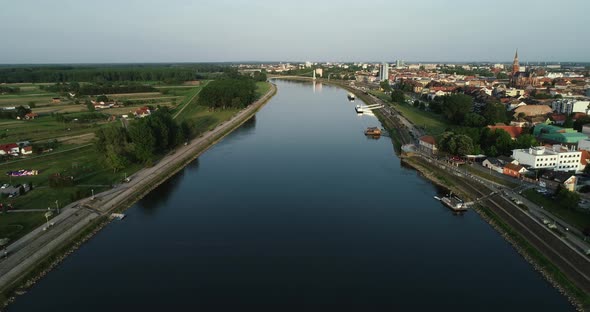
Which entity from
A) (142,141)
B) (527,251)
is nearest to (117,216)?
(142,141)

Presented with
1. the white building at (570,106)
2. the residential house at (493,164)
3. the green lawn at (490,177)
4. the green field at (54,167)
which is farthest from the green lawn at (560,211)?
the white building at (570,106)

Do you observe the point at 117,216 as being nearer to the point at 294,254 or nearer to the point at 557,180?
the point at 294,254

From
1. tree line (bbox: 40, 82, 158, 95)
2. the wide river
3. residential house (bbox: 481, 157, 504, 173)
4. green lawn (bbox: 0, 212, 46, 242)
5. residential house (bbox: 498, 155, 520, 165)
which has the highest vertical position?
tree line (bbox: 40, 82, 158, 95)

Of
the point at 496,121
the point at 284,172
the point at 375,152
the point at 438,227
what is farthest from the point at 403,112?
the point at 438,227

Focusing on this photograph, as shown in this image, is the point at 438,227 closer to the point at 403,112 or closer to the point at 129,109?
the point at 403,112

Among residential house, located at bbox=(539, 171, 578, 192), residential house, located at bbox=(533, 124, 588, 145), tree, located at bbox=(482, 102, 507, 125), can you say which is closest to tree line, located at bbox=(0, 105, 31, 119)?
tree, located at bbox=(482, 102, 507, 125)

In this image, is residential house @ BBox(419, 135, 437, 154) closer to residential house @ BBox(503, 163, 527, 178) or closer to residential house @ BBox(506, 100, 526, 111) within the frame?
residential house @ BBox(503, 163, 527, 178)

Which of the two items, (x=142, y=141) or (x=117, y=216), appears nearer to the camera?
(x=117, y=216)
